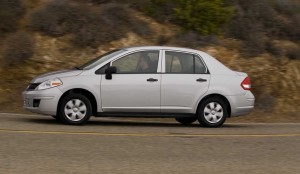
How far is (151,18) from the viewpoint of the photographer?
21.1 m

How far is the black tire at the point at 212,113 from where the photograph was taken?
1337 cm

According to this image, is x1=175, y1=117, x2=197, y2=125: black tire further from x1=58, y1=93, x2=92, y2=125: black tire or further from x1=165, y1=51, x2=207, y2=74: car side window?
x1=58, y1=93, x2=92, y2=125: black tire

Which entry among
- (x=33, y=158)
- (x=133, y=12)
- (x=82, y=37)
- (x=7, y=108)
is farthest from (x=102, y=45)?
(x=33, y=158)

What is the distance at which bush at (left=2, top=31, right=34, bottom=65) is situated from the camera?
17734 mm

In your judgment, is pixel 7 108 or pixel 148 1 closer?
pixel 7 108

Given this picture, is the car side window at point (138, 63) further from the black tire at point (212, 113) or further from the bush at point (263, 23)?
the bush at point (263, 23)

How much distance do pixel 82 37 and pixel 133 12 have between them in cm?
265

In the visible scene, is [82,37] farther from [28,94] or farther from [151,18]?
[28,94]

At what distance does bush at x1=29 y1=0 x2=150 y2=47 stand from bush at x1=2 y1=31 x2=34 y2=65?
3.81 feet

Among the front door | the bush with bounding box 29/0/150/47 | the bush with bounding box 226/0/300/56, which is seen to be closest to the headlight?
the front door

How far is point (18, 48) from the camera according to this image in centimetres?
1788

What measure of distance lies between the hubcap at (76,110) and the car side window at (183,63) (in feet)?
6.61

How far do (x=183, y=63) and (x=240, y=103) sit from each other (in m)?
1.59

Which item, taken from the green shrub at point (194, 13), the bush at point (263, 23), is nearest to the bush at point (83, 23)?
the green shrub at point (194, 13)
